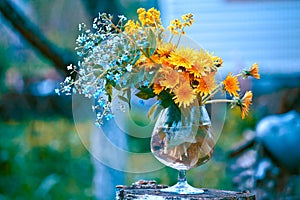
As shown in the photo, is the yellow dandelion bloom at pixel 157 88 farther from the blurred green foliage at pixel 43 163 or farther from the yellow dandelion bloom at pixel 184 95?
the blurred green foliage at pixel 43 163

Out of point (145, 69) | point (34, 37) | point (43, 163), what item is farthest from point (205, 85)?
point (43, 163)

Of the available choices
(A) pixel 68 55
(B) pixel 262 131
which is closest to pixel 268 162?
(B) pixel 262 131

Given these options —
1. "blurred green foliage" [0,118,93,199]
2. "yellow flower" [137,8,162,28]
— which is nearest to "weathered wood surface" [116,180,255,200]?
"yellow flower" [137,8,162,28]

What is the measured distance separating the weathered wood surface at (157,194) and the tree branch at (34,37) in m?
1.64

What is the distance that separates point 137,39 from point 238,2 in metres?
3.17

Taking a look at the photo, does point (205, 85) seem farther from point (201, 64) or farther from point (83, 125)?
point (83, 125)

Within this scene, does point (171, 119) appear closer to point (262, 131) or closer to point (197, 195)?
point (197, 195)

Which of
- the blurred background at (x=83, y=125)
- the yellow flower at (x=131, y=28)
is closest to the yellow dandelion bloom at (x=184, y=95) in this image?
the yellow flower at (x=131, y=28)

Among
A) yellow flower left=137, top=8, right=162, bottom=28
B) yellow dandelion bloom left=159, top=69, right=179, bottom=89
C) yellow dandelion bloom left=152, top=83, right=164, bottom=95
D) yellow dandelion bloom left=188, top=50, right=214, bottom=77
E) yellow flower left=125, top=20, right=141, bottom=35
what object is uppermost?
yellow flower left=137, top=8, right=162, bottom=28

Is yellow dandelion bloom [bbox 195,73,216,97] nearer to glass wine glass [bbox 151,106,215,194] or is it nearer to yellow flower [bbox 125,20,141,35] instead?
glass wine glass [bbox 151,106,215,194]

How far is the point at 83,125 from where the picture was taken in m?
3.53

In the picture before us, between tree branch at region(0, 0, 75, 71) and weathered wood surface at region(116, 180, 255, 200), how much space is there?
164 centimetres

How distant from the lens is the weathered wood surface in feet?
5.15

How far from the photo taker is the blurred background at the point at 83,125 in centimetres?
355
